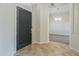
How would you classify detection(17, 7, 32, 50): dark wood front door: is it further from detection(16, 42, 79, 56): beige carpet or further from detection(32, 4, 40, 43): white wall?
detection(32, 4, 40, 43): white wall

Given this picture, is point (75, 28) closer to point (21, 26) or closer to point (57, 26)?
point (21, 26)

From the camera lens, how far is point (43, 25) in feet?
17.0

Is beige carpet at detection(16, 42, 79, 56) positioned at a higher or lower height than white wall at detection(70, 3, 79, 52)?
lower

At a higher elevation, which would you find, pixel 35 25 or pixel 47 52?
pixel 35 25

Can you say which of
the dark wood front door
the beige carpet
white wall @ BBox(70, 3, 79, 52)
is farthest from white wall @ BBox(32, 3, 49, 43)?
white wall @ BBox(70, 3, 79, 52)

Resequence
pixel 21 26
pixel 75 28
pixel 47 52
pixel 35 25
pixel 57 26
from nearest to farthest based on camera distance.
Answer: pixel 47 52, pixel 75 28, pixel 21 26, pixel 35 25, pixel 57 26

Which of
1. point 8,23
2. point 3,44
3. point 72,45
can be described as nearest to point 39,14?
point 72,45

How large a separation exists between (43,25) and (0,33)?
3.15 metres

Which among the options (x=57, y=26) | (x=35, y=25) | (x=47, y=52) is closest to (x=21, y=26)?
(x=47, y=52)

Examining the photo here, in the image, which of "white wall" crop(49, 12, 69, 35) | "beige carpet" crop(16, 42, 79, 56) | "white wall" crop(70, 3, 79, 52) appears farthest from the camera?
"white wall" crop(49, 12, 69, 35)

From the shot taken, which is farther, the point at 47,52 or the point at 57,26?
the point at 57,26

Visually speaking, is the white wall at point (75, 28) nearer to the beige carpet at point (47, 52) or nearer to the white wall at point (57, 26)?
the beige carpet at point (47, 52)

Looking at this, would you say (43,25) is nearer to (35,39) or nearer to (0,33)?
(35,39)

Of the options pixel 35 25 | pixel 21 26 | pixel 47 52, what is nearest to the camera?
pixel 47 52
